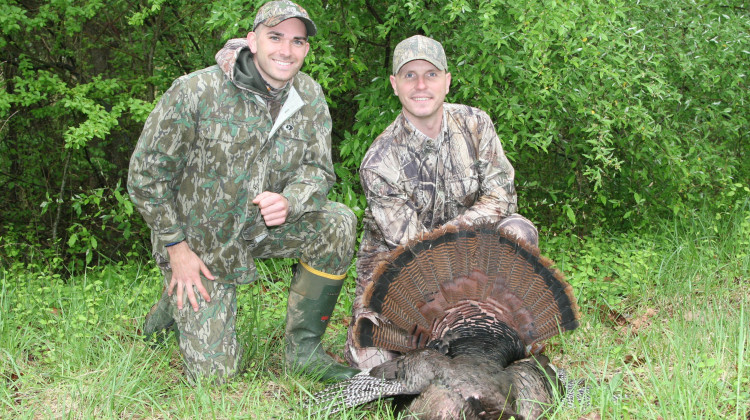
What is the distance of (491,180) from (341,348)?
1.34 m

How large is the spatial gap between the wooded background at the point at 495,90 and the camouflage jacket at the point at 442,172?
0.72 meters

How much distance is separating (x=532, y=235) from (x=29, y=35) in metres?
5.77

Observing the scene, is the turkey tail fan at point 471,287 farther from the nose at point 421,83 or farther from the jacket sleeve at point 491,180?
the nose at point 421,83

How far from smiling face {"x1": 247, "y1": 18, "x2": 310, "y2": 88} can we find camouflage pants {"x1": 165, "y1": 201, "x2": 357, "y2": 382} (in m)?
0.76

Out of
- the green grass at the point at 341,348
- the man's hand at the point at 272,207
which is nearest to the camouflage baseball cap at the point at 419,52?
the man's hand at the point at 272,207

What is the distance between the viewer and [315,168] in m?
3.70

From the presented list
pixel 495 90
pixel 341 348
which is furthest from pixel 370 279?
pixel 495 90

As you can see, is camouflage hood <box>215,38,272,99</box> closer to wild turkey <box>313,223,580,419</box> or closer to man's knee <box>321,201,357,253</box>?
man's knee <box>321,201,357,253</box>

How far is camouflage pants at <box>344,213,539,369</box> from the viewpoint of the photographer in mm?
3500

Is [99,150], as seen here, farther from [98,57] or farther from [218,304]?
[218,304]

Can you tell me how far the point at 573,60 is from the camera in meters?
4.39

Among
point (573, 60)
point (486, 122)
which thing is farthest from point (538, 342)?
point (573, 60)

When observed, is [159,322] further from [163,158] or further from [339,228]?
[339,228]

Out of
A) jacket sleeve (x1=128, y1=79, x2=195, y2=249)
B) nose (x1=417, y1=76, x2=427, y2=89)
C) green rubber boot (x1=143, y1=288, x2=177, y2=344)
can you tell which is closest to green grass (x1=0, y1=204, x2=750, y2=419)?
green rubber boot (x1=143, y1=288, x2=177, y2=344)
